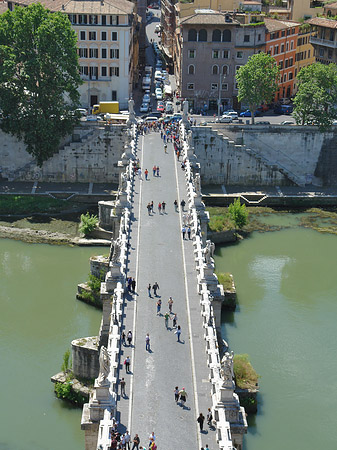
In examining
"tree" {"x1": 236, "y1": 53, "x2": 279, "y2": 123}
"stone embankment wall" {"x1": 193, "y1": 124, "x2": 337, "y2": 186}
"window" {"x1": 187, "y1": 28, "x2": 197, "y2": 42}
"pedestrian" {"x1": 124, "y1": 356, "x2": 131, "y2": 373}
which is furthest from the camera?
"window" {"x1": 187, "y1": 28, "x2": 197, "y2": 42}

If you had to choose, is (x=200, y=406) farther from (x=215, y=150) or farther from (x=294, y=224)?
(x=215, y=150)

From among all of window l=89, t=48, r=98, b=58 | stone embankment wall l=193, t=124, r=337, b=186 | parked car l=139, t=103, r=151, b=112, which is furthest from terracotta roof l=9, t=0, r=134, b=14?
stone embankment wall l=193, t=124, r=337, b=186

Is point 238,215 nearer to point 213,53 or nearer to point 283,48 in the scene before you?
point 213,53

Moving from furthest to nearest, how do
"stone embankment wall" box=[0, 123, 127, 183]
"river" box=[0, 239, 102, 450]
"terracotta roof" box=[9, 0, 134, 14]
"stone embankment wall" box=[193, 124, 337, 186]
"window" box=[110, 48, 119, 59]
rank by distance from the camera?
"window" box=[110, 48, 119, 59] < "terracotta roof" box=[9, 0, 134, 14] < "stone embankment wall" box=[193, 124, 337, 186] < "stone embankment wall" box=[0, 123, 127, 183] < "river" box=[0, 239, 102, 450]

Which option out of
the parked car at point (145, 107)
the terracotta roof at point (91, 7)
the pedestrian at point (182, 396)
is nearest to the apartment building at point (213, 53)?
the parked car at point (145, 107)

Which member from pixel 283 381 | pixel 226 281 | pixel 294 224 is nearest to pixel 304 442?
pixel 283 381

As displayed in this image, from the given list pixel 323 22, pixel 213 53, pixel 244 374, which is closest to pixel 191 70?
pixel 213 53

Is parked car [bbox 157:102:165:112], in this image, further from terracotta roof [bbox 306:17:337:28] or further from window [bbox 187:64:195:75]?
terracotta roof [bbox 306:17:337:28]
